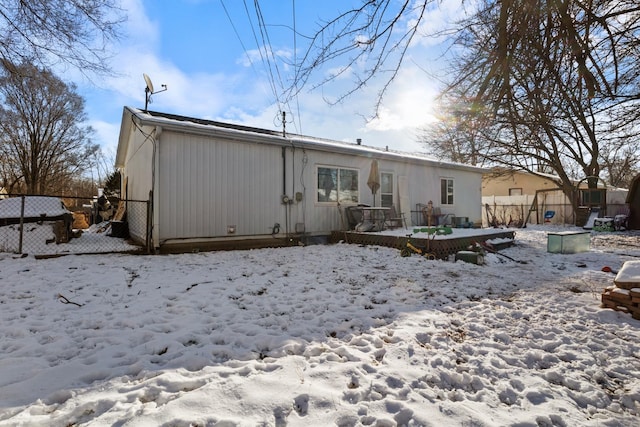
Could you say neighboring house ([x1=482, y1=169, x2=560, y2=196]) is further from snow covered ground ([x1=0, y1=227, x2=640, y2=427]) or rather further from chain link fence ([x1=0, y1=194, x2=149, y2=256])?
chain link fence ([x1=0, y1=194, x2=149, y2=256])

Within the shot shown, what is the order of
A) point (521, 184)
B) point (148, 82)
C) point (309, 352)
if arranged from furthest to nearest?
point (521, 184) < point (148, 82) < point (309, 352)

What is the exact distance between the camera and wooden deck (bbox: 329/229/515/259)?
256 inches

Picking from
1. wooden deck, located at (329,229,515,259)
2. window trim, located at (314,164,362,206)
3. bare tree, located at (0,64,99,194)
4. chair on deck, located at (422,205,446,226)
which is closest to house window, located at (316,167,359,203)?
window trim, located at (314,164,362,206)

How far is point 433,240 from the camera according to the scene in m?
6.41

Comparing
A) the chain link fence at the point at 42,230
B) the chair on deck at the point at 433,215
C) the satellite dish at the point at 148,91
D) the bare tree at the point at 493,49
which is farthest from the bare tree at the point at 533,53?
the satellite dish at the point at 148,91

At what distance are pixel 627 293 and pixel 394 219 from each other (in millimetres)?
6053

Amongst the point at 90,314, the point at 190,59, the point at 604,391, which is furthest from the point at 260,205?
the point at 604,391

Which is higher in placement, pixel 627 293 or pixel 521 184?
pixel 521 184

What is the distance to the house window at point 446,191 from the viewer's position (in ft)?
37.3

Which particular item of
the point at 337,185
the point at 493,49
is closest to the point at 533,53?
the point at 493,49

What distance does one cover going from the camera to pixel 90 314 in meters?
2.97

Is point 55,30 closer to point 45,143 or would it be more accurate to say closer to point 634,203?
point 45,143

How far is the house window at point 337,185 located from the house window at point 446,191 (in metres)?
4.17

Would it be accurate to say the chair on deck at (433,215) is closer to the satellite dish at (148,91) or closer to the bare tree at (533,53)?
the bare tree at (533,53)
